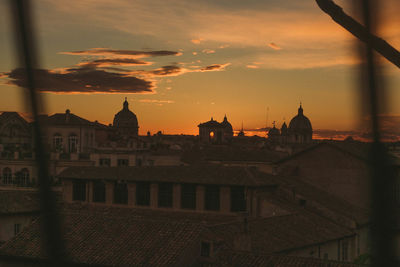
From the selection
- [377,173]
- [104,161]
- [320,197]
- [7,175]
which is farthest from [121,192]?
[377,173]

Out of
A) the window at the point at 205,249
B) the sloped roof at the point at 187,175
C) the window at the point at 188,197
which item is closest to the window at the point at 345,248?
the sloped roof at the point at 187,175

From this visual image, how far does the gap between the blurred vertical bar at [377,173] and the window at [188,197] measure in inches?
866

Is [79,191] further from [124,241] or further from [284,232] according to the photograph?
[284,232]

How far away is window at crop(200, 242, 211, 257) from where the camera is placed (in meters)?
14.1

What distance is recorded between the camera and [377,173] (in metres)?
0.75

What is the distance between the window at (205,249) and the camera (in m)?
14.1

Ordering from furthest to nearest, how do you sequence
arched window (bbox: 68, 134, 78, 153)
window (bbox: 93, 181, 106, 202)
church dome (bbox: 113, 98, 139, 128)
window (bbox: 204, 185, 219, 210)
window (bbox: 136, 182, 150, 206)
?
church dome (bbox: 113, 98, 139, 128)
arched window (bbox: 68, 134, 78, 153)
window (bbox: 93, 181, 106, 202)
window (bbox: 136, 182, 150, 206)
window (bbox: 204, 185, 219, 210)

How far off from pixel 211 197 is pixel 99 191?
4955 mm

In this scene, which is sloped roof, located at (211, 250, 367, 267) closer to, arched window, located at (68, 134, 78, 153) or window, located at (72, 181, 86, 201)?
window, located at (72, 181, 86, 201)

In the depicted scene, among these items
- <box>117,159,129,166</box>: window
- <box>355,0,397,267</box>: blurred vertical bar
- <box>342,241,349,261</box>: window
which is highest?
<box>355,0,397,267</box>: blurred vertical bar

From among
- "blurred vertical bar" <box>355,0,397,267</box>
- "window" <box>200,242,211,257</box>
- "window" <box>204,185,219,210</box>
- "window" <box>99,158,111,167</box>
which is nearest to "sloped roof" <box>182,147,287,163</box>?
"window" <box>99,158,111,167</box>

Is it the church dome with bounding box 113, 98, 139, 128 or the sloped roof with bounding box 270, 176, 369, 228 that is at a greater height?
the church dome with bounding box 113, 98, 139, 128

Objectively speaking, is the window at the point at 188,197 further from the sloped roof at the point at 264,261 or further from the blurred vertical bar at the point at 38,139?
the blurred vertical bar at the point at 38,139

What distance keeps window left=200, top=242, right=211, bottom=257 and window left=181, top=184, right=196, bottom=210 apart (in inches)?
323
